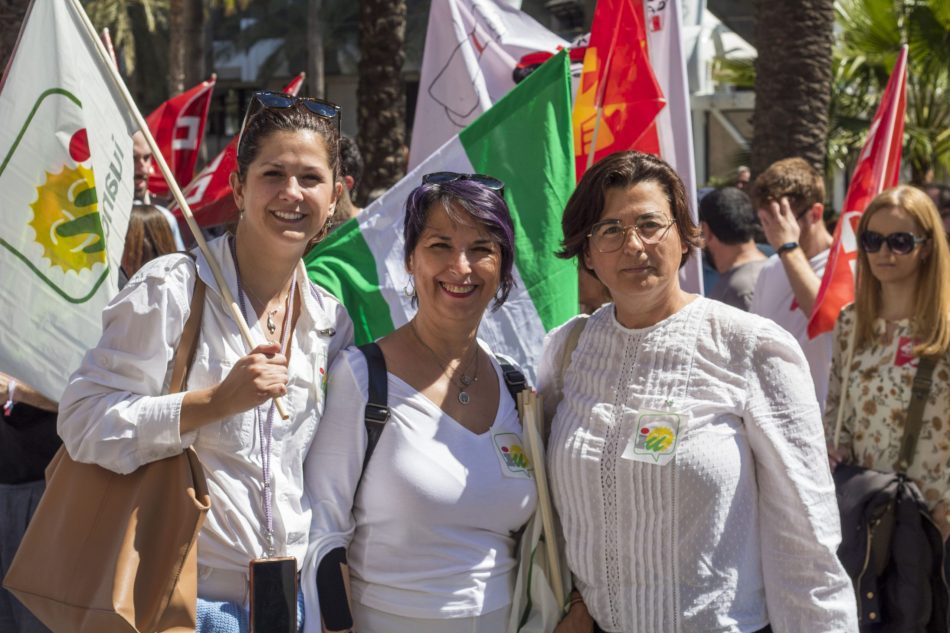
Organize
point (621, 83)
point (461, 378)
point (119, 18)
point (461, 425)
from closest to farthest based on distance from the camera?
point (461, 425)
point (461, 378)
point (621, 83)
point (119, 18)

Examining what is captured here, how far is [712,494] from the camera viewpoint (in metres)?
2.71

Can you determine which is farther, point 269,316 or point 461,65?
point 461,65

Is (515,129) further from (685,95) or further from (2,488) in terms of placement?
(2,488)

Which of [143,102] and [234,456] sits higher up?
[143,102]

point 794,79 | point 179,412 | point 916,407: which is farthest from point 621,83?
point 794,79

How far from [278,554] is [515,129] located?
2.13m

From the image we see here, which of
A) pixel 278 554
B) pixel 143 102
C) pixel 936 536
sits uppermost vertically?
pixel 143 102

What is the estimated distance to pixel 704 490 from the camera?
2.71 metres

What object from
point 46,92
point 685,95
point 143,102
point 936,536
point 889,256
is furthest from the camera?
point 143,102

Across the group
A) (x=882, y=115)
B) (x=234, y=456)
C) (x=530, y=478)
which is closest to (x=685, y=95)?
(x=882, y=115)

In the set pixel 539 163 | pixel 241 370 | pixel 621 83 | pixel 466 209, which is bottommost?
pixel 241 370

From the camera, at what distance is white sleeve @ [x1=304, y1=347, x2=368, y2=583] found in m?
2.76

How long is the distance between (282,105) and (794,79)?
7511mm

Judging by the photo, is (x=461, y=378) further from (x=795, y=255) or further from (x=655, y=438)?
(x=795, y=255)
